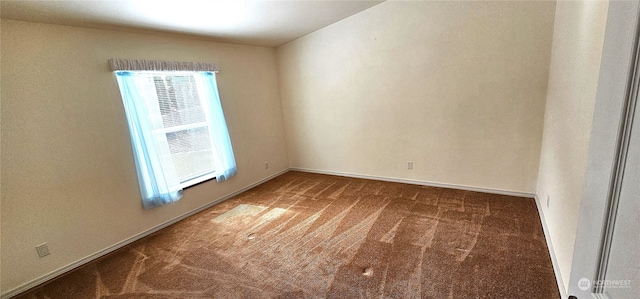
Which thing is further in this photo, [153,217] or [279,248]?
[153,217]

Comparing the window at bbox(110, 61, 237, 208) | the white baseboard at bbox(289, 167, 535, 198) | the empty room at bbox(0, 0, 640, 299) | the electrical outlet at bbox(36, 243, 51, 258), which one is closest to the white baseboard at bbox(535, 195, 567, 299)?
the empty room at bbox(0, 0, 640, 299)

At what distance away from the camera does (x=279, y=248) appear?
2.46 metres

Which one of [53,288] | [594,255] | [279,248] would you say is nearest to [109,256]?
[53,288]

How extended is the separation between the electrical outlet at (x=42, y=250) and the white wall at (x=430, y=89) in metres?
3.35

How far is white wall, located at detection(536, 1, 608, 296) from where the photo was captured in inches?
53.9

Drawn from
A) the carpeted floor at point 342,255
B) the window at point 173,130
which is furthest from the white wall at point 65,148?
the carpeted floor at point 342,255

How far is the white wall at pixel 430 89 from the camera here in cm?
291

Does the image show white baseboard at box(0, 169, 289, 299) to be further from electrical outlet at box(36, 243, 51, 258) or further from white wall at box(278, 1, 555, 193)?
white wall at box(278, 1, 555, 193)

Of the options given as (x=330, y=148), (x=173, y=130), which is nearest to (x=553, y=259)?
(x=330, y=148)

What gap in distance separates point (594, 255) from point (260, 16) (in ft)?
10.4

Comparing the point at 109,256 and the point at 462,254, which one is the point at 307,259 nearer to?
the point at 462,254

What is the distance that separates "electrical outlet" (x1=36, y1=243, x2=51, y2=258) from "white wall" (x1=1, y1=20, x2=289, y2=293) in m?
0.03

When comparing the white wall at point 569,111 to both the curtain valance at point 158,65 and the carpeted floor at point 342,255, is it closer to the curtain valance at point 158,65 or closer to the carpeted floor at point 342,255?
the carpeted floor at point 342,255

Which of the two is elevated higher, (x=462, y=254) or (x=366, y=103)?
(x=366, y=103)
